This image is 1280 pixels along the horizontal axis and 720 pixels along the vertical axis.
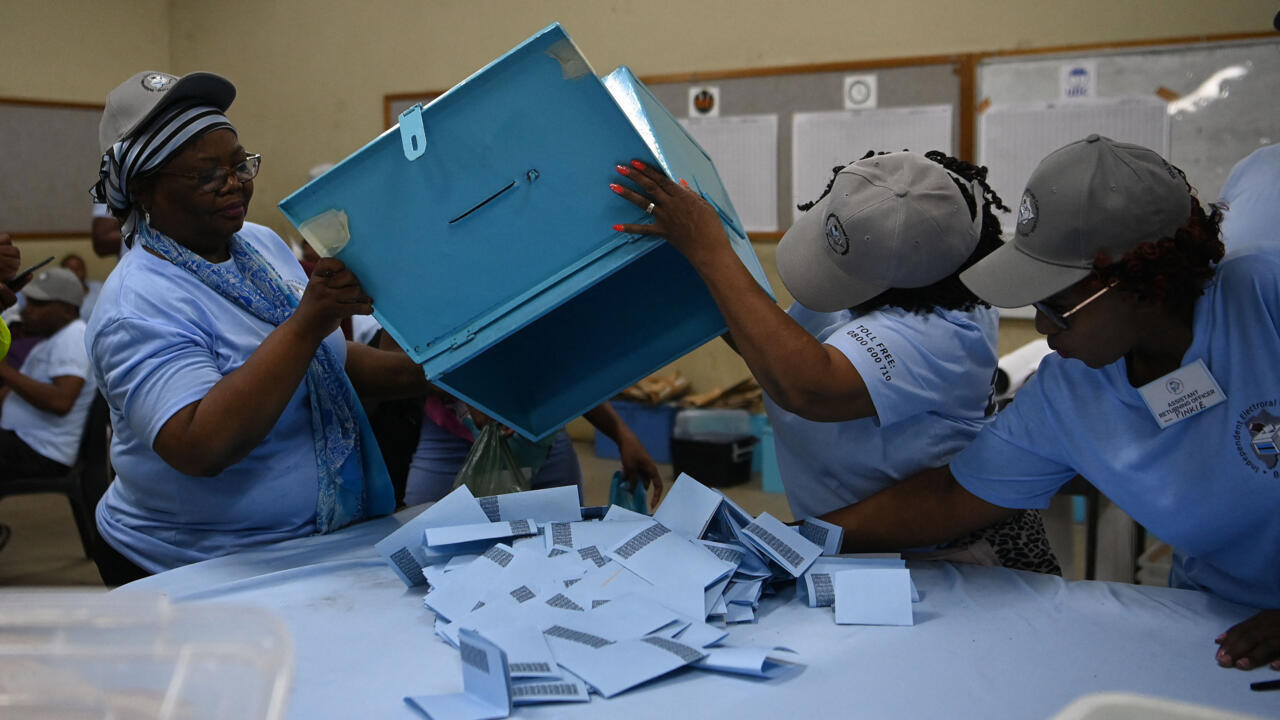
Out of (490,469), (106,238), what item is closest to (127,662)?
(490,469)

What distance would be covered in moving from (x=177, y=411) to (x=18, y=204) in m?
5.92

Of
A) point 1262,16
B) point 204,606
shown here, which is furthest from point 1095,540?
point 204,606

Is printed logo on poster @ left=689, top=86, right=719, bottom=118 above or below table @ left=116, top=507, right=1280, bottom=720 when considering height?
above

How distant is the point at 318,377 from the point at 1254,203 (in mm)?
1668

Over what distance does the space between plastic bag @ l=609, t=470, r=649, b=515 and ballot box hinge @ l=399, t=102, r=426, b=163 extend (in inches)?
41.3

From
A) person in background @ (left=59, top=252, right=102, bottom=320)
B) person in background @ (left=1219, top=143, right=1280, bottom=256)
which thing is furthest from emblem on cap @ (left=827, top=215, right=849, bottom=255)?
person in background @ (left=59, top=252, right=102, bottom=320)

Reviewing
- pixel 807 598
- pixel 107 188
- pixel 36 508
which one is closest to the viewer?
pixel 807 598

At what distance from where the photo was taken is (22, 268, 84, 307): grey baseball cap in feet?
12.4

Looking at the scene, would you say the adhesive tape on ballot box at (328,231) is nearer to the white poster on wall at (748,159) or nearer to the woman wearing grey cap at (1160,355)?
the woman wearing grey cap at (1160,355)

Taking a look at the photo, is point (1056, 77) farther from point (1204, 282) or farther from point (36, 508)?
point (36, 508)

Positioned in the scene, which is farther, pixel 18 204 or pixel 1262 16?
pixel 18 204

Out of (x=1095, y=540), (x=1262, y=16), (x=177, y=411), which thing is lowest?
(x=1095, y=540)

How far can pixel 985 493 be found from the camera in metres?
1.45

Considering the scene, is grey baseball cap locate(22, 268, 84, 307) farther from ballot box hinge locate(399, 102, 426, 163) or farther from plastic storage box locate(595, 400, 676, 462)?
ballot box hinge locate(399, 102, 426, 163)
